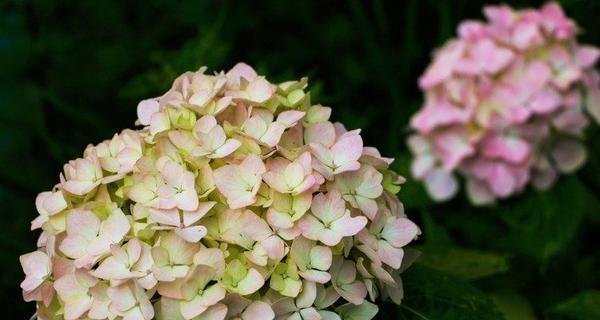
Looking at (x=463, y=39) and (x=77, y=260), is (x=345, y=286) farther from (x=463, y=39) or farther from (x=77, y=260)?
(x=463, y=39)

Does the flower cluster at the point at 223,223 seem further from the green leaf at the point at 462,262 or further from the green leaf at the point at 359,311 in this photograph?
the green leaf at the point at 462,262

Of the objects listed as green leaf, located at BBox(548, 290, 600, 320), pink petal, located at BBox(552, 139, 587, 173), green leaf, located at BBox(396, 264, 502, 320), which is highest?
green leaf, located at BBox(396, 264, 502, 320)

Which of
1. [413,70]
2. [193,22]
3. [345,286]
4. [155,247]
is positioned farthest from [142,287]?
[413,70]

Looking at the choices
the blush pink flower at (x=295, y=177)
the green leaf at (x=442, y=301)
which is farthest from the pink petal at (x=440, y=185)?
the blush pink flower at (x=295, y=177)

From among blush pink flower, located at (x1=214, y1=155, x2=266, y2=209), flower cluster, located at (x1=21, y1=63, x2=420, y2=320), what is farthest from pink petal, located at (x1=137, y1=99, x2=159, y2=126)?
blush pink flower, located at (x1=214, y1=155, x2=266, y2=209)

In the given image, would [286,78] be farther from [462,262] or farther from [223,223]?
[223,223]

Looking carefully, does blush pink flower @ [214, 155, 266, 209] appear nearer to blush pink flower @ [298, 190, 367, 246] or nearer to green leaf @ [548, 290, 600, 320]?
blush pink flower @ [298, 190, 367, 246]
